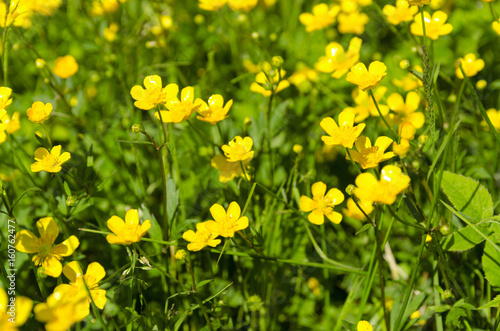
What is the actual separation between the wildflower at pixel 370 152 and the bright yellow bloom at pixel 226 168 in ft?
1.42

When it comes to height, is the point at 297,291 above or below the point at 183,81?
below

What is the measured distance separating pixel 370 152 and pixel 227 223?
19.6 inches

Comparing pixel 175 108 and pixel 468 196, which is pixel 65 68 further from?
pixel 468 196

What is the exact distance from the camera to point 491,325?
1.36 meters

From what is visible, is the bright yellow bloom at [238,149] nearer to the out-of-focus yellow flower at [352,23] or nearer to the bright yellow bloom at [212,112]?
the bright yellow bloom at [212,112]

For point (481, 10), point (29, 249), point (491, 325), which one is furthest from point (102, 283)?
point (481, 10)

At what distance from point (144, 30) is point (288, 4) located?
3.14ft

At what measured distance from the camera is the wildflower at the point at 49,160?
4.46ft

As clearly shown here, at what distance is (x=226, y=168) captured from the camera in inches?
62.9

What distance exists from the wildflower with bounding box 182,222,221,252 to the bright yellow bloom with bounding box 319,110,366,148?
455 millimetres

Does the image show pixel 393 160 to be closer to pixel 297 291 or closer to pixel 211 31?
pixel 297 291

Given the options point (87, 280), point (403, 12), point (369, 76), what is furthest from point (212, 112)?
point (403, 12)

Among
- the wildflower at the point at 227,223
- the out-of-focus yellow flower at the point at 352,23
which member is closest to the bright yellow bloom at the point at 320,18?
the out-of-focus yellow flower at the point at 352,23

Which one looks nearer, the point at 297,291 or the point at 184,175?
the point at 297,291
